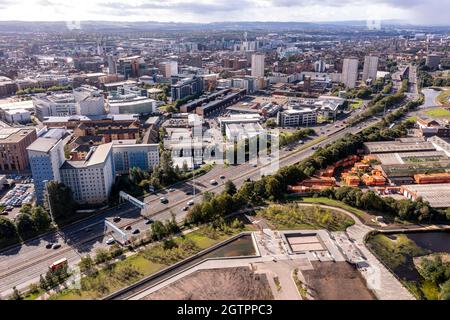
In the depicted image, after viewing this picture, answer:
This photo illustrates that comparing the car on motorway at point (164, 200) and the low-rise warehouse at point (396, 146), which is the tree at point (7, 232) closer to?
the car on motorway at point (164, 200)

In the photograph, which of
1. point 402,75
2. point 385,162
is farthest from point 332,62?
point 385,162

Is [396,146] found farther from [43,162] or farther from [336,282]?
[43,162]

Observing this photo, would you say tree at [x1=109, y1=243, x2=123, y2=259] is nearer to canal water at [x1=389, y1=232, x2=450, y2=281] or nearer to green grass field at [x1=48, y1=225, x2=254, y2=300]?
A: green grass field at [x1=48, y1=225, x2=254, y2=300]

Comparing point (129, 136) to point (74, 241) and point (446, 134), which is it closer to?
point (74, 241)

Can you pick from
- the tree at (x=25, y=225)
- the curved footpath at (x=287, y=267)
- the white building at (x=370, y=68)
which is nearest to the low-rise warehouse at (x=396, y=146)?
the curved footpath at (x=287, y=267)

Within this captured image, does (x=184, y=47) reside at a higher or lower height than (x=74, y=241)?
higher
